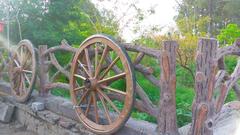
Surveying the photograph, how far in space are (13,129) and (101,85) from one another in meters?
2.51

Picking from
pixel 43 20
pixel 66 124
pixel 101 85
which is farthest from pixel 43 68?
pixel 43 20

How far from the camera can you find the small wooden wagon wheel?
4570mm

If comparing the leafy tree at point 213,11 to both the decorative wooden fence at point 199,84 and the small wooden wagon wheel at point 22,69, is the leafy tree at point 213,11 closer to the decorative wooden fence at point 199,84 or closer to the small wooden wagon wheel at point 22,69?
the small wooden wagon wheel at point 22,69

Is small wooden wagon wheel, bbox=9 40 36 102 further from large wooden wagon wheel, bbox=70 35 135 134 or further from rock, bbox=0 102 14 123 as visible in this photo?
large wooden wagon wheel, bbox=70 35 135 134

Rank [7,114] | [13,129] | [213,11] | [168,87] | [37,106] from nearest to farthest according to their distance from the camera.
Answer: [168,87]
[37,106]
[13,129]
[7,114]
[213,11]

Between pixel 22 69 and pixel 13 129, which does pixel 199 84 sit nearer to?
pixel 22 69

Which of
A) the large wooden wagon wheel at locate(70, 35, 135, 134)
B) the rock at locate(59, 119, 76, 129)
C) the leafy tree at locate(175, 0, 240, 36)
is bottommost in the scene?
the rock at locate(59, 119, 76, 129)

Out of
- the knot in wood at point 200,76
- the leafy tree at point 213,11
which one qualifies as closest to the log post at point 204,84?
the knot in wood at point 200,76

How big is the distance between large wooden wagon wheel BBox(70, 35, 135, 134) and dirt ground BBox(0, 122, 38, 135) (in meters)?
1.52

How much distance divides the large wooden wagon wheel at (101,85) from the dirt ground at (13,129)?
152 centimetres

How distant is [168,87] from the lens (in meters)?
2.58

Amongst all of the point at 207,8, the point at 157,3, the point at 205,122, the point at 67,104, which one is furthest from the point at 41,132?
the point at 207,8

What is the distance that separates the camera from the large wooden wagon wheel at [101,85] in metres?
2.86

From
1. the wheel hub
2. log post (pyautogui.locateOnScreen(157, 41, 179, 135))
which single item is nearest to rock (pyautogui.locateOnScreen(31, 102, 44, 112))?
the wheel hub
